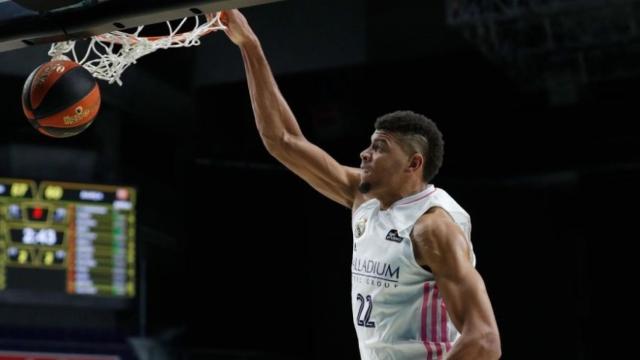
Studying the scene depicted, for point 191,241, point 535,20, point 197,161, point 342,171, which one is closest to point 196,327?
point 191,241

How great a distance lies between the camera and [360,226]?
3.38 meters

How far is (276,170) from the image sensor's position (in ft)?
24.7

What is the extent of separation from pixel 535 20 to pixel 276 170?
6.36 feet

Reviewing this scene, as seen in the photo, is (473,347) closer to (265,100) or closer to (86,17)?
(265,100)

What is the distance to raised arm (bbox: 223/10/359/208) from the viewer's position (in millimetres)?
3604

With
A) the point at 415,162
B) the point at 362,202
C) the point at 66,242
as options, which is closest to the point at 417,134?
the point at 415,162

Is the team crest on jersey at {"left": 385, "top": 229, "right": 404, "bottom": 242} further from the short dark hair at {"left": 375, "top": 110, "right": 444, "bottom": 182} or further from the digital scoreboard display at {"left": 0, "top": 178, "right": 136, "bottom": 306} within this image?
the digital scoreboard display at {"left": 0, "top": 178, "right": 136, "bottom": 306}

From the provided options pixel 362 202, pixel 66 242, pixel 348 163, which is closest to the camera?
pixel 362 202

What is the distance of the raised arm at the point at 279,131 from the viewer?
3.60m

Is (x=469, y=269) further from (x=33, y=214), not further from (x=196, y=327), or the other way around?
(x=196, y=327)

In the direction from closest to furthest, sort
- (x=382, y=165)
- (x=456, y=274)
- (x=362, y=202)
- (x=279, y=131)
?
(x=456, y=274) → (x=382, y=165) → (x=362, y=202) → (x=279, y=131)

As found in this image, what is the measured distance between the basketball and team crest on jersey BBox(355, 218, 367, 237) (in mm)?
852

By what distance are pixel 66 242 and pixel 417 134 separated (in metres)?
3.63

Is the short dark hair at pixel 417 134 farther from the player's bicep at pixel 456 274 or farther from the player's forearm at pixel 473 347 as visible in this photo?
the player's forearm at pixel 473 347
